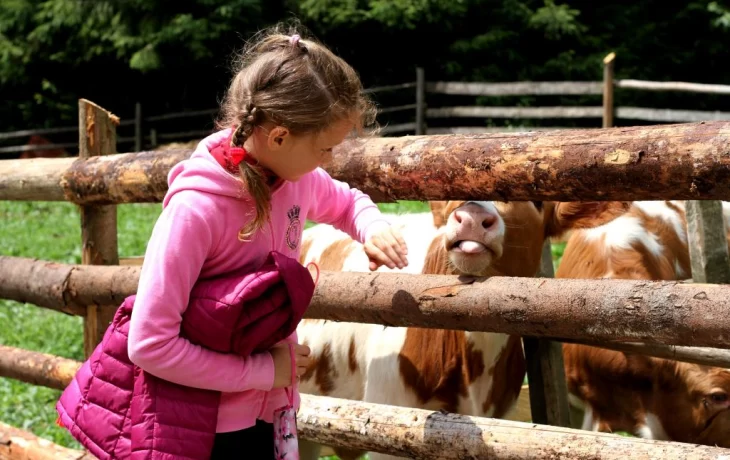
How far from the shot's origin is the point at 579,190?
101 inches

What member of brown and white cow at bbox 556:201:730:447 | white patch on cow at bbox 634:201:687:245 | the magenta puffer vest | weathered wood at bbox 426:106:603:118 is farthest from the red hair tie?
weathered wood at bbox 426:106:603:118

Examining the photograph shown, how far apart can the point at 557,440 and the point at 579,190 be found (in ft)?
2.23

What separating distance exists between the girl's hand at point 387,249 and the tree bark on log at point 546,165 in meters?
0.44

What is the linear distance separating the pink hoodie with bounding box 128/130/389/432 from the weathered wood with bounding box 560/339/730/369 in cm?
132

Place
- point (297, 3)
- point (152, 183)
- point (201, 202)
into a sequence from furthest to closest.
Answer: point (297, 3), point (152, 183), point (201, 202)

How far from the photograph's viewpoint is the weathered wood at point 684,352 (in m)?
3.08

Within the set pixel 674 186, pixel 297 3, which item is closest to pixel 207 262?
pixel 674 186

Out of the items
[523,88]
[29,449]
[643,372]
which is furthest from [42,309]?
[523,88]

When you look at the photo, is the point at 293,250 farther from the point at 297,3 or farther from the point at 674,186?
the point at 297,3

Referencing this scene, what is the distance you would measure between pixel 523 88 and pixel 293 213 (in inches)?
546

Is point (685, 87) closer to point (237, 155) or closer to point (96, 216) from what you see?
point (96, 216)

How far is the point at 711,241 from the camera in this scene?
3471mm

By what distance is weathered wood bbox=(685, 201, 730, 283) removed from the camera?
3.46 m

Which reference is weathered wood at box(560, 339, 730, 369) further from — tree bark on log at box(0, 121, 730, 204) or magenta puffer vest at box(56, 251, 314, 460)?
magenta puffer vest at box(56, 251, 314, 460)
